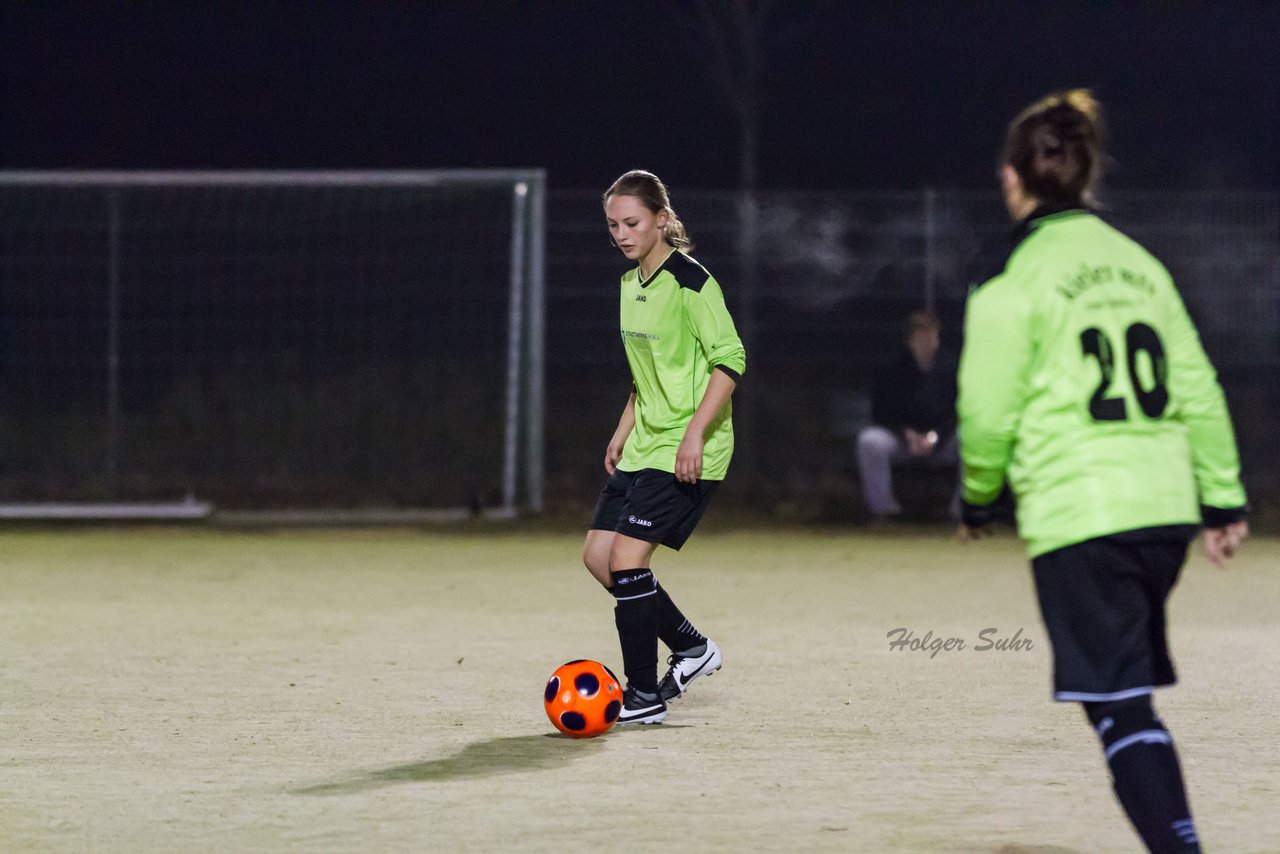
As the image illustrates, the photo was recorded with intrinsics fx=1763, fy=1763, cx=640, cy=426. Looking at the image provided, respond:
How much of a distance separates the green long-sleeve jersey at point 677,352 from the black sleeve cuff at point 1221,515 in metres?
2.04

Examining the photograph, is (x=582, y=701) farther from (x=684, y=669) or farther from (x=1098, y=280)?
(x=1098, y=280)

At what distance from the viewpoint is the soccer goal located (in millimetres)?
13133

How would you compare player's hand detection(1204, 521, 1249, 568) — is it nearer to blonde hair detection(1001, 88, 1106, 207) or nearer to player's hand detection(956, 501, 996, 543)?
player's hand detection(956, 501, 996, 543)

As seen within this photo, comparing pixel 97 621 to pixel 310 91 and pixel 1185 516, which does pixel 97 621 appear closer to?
pixel 1185 516

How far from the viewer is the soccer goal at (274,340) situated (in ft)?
43.1

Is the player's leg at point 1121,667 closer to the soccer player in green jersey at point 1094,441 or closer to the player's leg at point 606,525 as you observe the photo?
the soccer player in green jersey at point 1094,441

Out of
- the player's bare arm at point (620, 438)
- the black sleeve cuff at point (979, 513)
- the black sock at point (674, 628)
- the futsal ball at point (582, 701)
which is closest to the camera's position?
the black sleeve cuff at point (979, 513)

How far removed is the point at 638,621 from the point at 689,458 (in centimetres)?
58

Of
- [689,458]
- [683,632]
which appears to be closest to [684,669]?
[683,632]

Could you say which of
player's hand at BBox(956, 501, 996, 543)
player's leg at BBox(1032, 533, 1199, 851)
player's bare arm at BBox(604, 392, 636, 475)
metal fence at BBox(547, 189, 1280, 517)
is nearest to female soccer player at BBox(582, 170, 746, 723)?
player's bare arm at BBox(604, 392, 636, 475)

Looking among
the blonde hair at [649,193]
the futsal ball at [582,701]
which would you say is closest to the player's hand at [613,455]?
the blonde hair at [649,193]

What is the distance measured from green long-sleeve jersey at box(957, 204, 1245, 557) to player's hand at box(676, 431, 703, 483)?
1867 millimetres

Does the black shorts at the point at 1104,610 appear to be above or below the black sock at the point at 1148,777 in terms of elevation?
above

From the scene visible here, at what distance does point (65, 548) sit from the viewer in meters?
11.1
